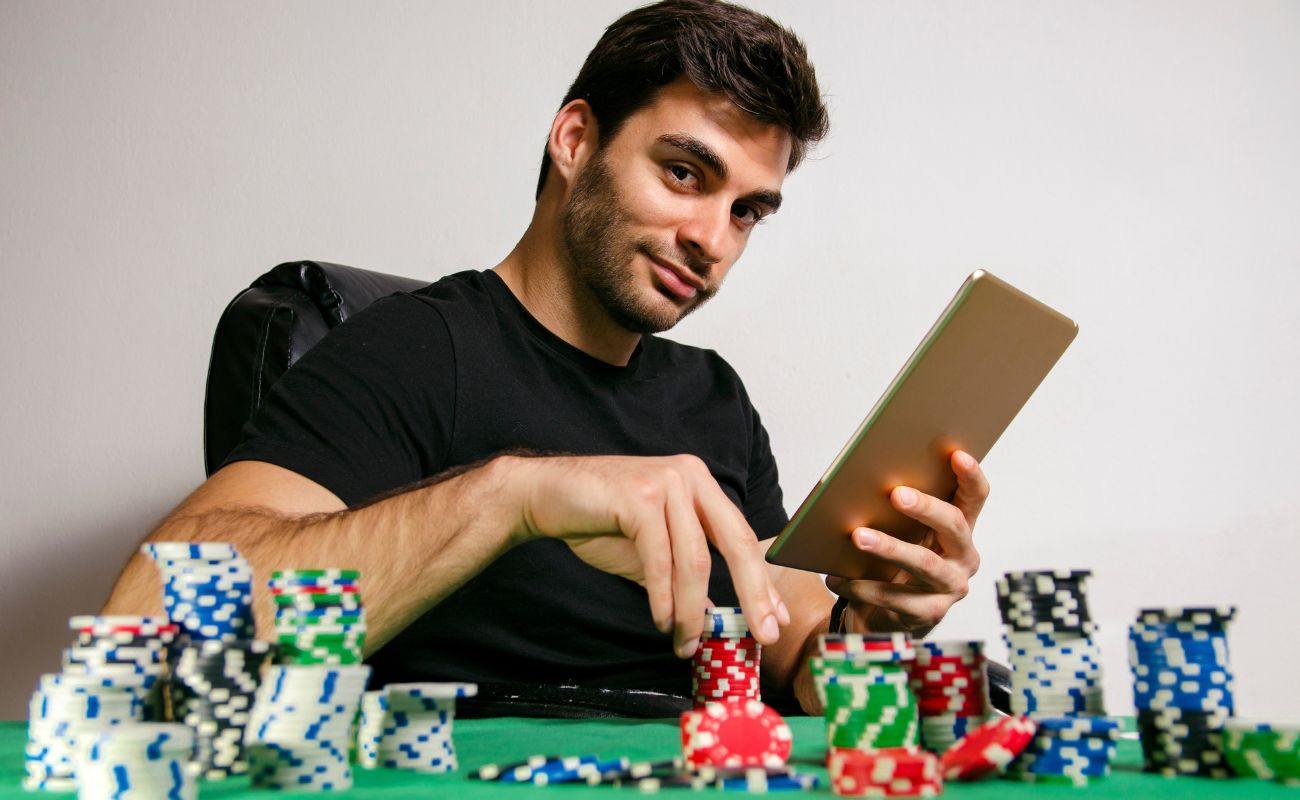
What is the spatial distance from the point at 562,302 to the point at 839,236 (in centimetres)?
94

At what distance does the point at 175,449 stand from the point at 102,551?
11.9 inches

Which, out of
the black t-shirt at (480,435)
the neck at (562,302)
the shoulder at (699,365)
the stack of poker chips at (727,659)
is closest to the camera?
the stack of poker chips at (727,659)

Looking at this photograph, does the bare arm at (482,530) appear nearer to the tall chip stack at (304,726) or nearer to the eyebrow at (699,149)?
the tall chip stack at (304,726)

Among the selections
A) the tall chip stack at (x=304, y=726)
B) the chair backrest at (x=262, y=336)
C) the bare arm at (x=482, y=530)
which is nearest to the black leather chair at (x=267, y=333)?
the chair backrest at (x=262, y=336)

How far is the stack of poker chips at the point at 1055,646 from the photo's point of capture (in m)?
0.96

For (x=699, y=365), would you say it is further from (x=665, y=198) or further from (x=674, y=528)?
(x=674, y=528)

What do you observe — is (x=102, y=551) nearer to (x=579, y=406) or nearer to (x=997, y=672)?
(x=579, y=406)

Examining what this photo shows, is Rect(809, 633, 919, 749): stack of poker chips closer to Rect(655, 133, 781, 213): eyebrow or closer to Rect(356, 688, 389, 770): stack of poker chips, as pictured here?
Rect(356, 688, 389, 770): stack of poker chips

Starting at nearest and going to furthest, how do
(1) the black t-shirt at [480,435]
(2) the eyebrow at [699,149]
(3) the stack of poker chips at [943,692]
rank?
(3) the stack of poker chips at [943,692] < (1) the black t-shirt at [480,435] < (2) the eyebrow at [699,149]

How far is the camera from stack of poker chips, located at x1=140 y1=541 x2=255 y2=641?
872 mm

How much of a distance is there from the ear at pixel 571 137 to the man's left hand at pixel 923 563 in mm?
932

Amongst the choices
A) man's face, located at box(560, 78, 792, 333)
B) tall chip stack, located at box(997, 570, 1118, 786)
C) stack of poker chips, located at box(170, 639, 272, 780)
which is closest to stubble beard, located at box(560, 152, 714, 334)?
man's face, located at box(560, 78, 792, 333)

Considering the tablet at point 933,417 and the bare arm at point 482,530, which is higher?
the tablet at point 933,417

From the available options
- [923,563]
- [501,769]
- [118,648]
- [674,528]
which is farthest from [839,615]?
[118,648]
